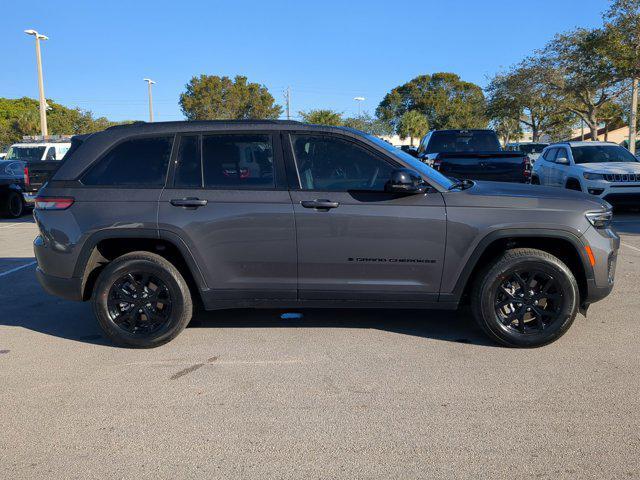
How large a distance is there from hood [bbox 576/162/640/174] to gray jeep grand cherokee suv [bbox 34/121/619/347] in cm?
855

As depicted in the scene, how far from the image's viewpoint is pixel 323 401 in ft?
12.6

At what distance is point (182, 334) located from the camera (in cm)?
529

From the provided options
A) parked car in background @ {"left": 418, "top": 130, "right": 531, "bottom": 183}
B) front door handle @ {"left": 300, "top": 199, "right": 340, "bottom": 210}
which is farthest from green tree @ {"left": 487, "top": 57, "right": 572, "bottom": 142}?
front door handle @ {"left": 300, "top": 199, "right": 340, "bottom": 210}

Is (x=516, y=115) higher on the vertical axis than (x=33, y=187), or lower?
higher

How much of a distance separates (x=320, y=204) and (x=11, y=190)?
1367 centimetres

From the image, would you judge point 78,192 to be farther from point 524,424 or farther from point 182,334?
point 524,424

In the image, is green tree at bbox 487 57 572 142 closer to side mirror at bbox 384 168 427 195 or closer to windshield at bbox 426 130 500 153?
windshield at bbox 426 130 500 153

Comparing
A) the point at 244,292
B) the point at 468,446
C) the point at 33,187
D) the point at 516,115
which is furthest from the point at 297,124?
the point at 516,115

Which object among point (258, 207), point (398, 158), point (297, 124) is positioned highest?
point (297, 124)

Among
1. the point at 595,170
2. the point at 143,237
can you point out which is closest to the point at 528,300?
the point at 143,237

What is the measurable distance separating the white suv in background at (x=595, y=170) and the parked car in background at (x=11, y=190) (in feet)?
45.8

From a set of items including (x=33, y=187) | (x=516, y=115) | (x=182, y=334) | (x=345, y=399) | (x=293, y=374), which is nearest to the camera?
(x=345, y=399)

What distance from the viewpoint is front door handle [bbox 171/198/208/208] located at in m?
4.73

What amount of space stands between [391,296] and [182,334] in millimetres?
1967
